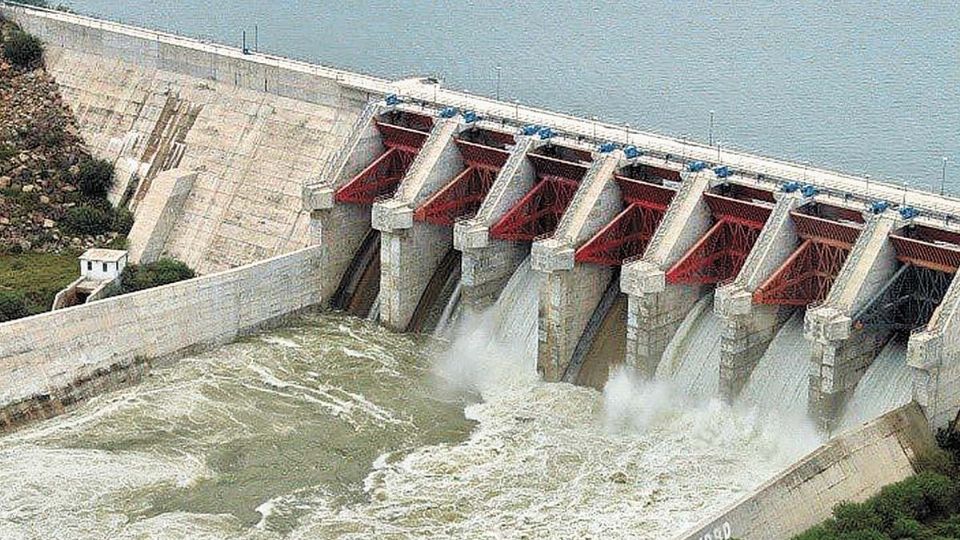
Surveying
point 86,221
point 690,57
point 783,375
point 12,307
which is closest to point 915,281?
point 783,375

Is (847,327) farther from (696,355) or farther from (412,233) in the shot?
(412,233)

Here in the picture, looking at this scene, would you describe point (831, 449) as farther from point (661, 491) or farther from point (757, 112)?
point (757, 112)

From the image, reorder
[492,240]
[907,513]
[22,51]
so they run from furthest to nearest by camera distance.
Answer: [22,51] < [492,240] < [907,513]

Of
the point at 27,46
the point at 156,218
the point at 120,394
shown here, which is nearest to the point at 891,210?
the point at 120,394

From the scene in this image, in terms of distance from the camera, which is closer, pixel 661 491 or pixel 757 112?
pixel 661 491

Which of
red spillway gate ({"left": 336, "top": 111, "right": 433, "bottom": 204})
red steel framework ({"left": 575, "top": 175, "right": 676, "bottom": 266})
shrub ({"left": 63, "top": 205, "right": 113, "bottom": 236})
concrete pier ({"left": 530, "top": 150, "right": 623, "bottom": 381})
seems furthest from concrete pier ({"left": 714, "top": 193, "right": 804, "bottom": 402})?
shrub ({"left": 63, "top": 205, "right": 113, "bottom": 236})

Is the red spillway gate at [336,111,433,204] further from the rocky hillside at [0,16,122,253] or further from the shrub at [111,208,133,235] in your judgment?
the rocky hillside at [0,16,122,253]

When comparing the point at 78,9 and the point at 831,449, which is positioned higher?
the point at 78,9
